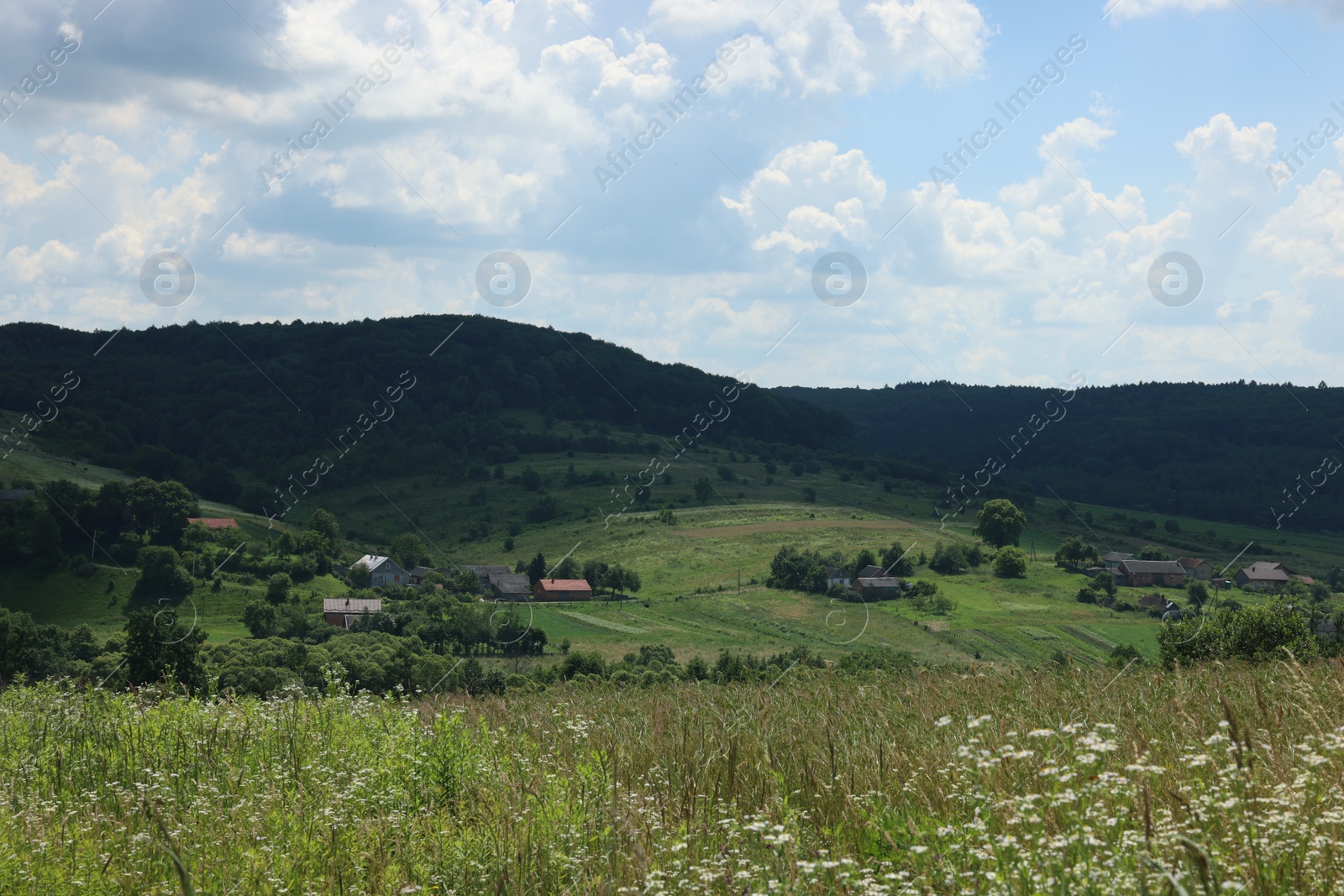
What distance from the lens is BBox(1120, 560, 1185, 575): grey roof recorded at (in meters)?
110

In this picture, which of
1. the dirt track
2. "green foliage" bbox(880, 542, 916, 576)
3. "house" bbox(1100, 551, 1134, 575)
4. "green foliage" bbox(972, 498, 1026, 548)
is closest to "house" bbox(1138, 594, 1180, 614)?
"house" bbox(1100, 551, 1134, 575)

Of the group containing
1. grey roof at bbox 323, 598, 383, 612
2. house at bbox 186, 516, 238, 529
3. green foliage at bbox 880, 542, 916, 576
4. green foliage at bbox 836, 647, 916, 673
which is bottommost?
grey roof at bbox 323, 598, 383, 612

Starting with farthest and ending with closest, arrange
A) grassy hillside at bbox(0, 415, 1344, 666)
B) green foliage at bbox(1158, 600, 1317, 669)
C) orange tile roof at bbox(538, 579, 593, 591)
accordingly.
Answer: orange tile roof at bbox(538, 579, 593, 591) → grassy hillside at bbox(0, 415, 1344, 666) → green foliage at bbox(1158, 600, 1317, 669)

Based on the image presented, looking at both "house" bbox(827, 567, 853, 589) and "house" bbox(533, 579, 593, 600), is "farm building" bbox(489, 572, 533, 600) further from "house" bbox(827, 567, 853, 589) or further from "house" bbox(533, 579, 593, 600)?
"house" bbox(827, 567, 853, 589)

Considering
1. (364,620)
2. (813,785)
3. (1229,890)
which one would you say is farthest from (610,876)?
(364,620)

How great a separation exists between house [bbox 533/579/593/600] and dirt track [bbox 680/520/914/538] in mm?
24199

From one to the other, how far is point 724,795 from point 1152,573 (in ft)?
400

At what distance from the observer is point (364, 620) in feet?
275

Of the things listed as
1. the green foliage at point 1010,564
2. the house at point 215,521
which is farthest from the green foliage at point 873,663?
the house at point 215,521

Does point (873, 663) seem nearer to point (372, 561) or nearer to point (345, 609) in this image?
point (345, 609)

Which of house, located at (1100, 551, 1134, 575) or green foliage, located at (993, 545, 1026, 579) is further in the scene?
green foliage, located at (993, 545, 1026, 579)

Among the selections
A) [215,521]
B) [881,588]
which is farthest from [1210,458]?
[215,521]

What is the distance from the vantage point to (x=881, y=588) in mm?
108375

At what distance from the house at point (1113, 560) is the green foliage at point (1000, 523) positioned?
11.9 m
